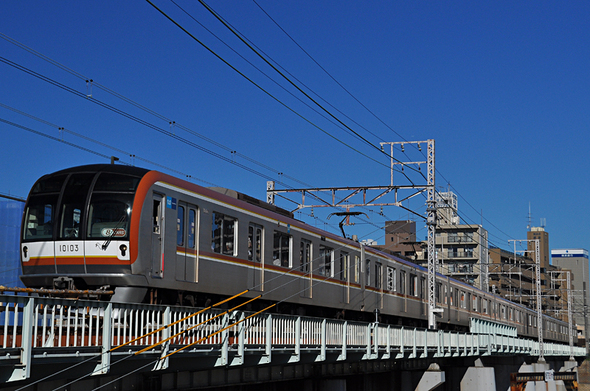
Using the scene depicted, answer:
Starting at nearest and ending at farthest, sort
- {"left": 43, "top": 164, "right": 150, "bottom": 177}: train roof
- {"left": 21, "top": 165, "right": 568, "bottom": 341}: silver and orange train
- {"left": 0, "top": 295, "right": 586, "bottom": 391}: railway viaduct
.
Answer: {"left": 0, "top": 295, "right": 586, "bottom": 391}: railway viaduct → {"left": 21, "top": 165, "right": 568, "bottom": 341}: silver and orange train → {"left": 43, "top": 164, "right": 150, "bottom": 177}: train roof

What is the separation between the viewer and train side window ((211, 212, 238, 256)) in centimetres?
1644

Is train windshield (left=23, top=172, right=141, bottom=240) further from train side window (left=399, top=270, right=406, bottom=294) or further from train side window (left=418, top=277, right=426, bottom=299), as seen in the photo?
train side window (left=418, top=277, right=426, bottom=299)

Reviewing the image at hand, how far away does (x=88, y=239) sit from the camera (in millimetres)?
14047

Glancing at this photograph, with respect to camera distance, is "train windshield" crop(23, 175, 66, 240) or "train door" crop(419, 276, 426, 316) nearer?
"train windshield" crop(23, 175, 66, 240)

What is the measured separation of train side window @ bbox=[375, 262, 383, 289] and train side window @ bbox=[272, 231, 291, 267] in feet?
25.7

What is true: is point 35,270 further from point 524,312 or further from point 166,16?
point 524,312

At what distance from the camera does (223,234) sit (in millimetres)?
16812

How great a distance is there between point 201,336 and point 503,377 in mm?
34324

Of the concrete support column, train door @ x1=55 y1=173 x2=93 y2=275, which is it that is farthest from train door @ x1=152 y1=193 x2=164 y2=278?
the concrete support column

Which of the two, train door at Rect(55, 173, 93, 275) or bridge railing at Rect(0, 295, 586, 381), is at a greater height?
train door at Rect(55, 173, 93, 275)

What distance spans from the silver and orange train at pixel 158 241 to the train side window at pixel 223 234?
22 mm

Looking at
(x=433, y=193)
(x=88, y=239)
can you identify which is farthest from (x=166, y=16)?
(x=433, y=193)

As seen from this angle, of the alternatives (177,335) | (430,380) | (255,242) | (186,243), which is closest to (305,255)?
(255,242)

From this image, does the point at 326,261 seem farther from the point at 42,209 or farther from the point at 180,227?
the point at 42,209
